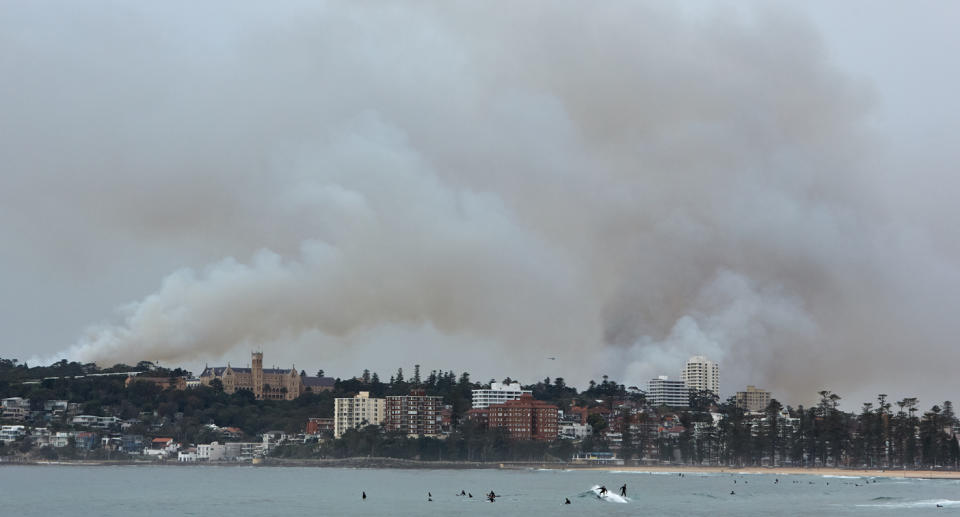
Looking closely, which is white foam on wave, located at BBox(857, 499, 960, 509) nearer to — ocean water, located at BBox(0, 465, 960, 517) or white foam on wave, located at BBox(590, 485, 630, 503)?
ocean water, located at BBox(0, 465, 960, 517)

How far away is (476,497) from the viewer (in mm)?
143875

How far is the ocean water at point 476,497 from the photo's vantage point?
119 m

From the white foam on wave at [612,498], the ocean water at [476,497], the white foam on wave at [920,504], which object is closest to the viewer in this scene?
the white foam on wave at [920,504]

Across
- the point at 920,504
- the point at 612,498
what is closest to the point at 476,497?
the point at 612,498

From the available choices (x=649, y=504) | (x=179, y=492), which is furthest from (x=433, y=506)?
(x=179, y=492)

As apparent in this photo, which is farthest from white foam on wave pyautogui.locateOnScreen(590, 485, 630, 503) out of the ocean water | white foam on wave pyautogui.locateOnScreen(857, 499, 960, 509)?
white foam on wave pyautogui.locateOnScreen(857, 499, 960, 509)

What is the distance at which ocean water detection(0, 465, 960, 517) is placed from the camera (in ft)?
391

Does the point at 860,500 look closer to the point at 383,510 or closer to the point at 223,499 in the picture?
the point at 383,510

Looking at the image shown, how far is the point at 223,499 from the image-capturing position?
144 metres

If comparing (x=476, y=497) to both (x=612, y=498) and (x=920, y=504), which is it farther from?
(x=920, y=504)

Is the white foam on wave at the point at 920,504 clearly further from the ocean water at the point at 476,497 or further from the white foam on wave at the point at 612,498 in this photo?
the white foam on wave at the point at 612,498

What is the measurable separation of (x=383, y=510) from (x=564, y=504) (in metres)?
17.8

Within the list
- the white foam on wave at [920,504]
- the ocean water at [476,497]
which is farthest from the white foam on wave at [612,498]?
the white foam on wave at [920,504]

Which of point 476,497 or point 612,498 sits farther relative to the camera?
point 476,497
